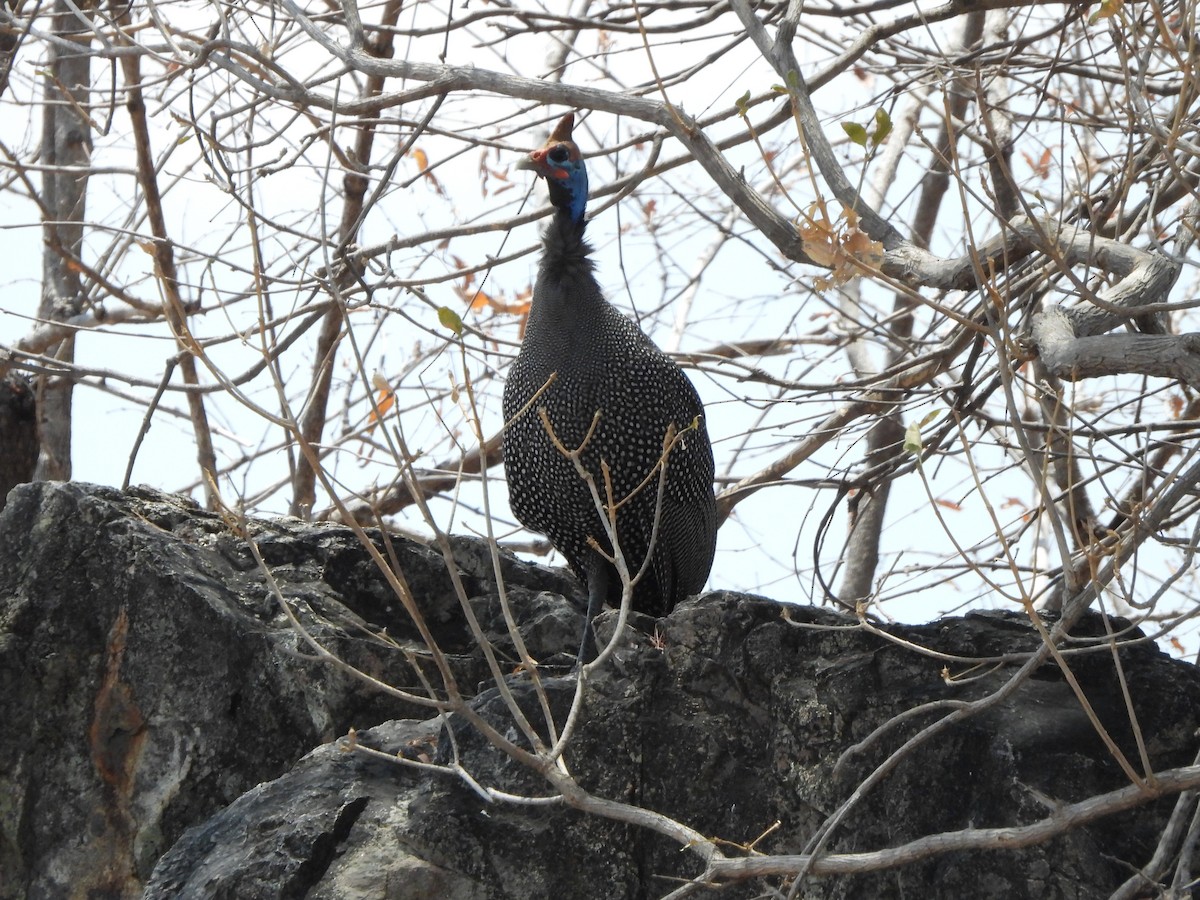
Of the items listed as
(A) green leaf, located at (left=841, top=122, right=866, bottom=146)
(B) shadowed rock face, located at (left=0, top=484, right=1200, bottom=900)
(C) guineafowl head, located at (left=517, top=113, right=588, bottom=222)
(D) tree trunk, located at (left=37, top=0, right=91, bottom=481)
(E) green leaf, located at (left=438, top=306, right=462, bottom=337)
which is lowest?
(B) shadowed rock face, located at (left=0, top=484, right=1200, bottom=900)

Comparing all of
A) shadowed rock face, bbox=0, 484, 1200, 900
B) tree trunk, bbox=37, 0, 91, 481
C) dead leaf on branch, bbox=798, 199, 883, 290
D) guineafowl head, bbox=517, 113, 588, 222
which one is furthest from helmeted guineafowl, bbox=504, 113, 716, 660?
tree trunk, bbox=37, 0, 91, 481

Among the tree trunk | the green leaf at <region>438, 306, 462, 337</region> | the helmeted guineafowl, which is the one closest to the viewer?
the green leaf at <region>438, 306, 462, 337</region>

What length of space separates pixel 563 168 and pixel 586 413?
34.1 inches

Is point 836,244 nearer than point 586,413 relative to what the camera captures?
Yes

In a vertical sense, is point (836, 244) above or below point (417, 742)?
above

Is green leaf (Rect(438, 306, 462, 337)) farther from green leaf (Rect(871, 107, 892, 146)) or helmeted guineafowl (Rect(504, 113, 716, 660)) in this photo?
helmeted guineafowl (Rect(504, 113, 716, 660))

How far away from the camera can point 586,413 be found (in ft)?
15.5

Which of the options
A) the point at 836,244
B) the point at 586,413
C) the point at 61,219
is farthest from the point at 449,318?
the point at 61,219

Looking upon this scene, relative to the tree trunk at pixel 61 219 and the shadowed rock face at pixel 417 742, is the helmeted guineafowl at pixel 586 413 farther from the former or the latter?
the tree trunk at pixel 61 219

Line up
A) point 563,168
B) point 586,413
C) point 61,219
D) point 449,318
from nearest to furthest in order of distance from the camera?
point 449,318
point 586,413
point 563,168
point 61,219

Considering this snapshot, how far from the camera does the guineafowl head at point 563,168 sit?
482 centimetres

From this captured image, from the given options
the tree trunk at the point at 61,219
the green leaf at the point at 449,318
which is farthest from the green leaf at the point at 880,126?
the tree trunk at the point at 61,219

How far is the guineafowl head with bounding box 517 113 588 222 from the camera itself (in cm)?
482

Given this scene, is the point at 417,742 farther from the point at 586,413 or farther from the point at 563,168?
the point at 563,168
